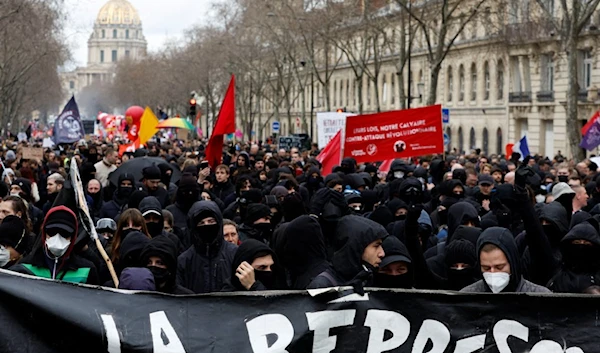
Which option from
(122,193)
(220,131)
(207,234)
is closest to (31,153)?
(220,131)

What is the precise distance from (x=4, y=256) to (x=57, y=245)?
0.63m

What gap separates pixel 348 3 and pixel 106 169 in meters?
30.3

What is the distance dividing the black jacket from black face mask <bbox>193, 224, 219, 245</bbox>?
0.06 ft

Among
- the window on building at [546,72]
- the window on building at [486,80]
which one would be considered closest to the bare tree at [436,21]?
the window on building at [546,72]

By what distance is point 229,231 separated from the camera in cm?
855

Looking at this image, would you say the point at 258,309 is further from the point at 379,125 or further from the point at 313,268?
the point at 379,125

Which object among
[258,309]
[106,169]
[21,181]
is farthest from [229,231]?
[106,169]

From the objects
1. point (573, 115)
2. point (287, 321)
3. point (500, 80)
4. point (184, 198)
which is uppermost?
point (500, 80)

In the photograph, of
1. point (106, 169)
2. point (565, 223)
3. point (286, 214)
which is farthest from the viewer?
point (106, 169)

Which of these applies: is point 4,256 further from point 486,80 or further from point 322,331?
point 486,80

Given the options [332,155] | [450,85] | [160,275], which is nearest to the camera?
[160,275]

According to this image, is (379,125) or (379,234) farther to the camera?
(379,125)

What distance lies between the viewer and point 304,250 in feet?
22.4

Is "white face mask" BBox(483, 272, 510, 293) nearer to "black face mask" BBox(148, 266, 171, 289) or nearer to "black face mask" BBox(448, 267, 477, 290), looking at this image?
"black face mask" BBox(448, 267, 477, 290)
